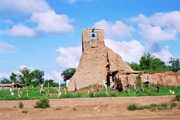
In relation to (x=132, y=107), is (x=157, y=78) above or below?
above

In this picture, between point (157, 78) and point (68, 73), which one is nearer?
point (157, 78)

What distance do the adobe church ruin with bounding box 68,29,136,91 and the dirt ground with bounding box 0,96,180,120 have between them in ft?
37.1

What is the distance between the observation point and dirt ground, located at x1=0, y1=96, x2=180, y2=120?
102 ft

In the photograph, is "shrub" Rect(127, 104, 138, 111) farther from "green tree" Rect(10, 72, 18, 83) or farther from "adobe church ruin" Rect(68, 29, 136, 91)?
"green tree" Rect(10, 72, 18, 83)

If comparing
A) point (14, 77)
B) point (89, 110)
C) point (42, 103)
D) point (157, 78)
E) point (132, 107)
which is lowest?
point (89, 110)

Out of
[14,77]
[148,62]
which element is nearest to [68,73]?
[14,77]

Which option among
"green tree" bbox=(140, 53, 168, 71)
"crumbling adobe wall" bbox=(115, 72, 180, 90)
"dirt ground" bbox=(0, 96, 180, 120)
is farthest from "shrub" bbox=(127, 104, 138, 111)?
"green tree" bbox=(140, 53, 168, 71)

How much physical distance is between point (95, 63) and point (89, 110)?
49.9 ft

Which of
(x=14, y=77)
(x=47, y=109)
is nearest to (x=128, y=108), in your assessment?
(x=47, y=109)

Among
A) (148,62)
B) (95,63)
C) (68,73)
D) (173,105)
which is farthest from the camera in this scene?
(68,73)

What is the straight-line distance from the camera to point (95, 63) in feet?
156

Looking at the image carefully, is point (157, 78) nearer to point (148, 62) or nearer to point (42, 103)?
point (42, 103)

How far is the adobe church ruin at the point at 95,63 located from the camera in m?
46.8

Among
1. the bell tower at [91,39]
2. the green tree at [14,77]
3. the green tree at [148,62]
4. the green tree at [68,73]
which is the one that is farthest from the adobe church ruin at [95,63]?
the green tree at [68,73]
